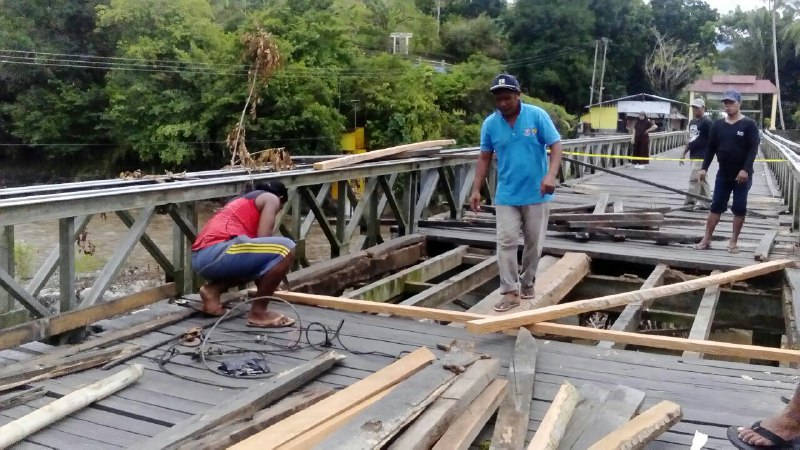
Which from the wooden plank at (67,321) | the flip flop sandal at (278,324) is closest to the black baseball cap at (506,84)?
the flip flop sandal at (278,324)

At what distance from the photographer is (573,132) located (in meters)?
41.1

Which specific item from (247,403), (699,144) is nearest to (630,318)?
(247,403)

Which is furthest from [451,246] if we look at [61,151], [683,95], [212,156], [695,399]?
[683,95]

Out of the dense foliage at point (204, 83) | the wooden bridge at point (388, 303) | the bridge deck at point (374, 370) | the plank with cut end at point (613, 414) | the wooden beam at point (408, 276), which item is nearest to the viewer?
the plank with cut end at point (613, 414)

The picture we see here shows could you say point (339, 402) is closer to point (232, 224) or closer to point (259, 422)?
point (259, 422)

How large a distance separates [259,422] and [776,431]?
213cm

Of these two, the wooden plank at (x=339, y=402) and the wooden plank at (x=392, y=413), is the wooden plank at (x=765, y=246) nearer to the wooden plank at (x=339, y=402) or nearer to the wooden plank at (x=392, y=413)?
the wooden plank at (x=339, y=402)

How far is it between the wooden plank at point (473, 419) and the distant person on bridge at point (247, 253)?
1.76 metres

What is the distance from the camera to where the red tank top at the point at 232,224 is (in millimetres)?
5168

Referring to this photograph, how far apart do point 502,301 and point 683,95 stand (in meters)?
58.3

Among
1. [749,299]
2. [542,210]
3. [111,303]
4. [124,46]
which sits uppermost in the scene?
[124,46]

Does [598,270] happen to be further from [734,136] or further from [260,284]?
[260,284]

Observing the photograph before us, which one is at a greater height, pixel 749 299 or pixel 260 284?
pixel 260 284

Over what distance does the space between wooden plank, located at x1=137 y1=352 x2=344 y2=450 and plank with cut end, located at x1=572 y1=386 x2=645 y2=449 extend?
1439mm
